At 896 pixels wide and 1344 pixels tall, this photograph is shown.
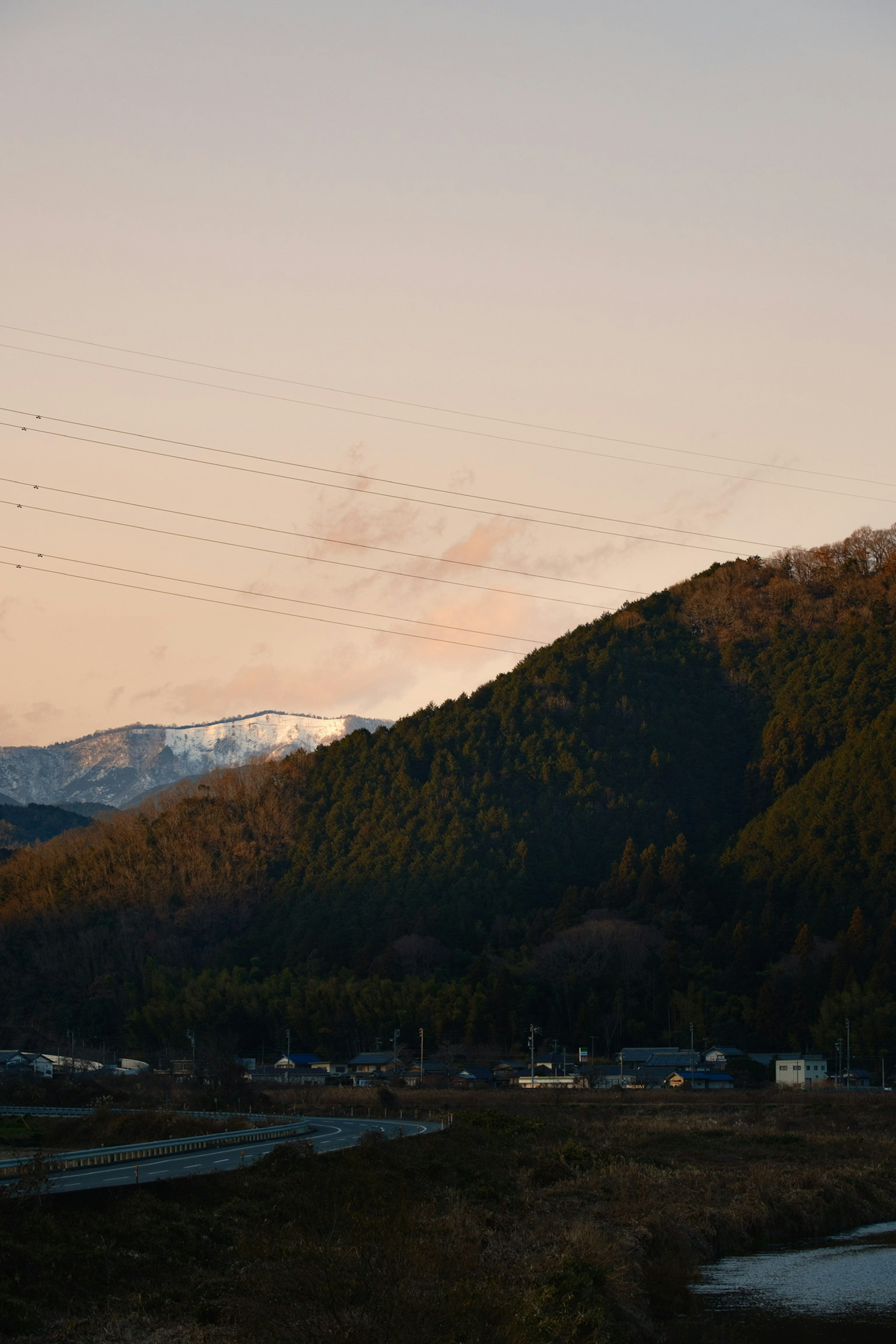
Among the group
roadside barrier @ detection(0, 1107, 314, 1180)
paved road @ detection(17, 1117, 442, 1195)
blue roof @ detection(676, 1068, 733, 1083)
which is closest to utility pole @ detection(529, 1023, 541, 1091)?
blue roof @ detection(676, 1068, 733, 1083)

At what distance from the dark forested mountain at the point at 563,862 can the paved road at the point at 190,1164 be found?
62004 mm

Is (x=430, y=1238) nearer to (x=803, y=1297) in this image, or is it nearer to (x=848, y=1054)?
(x=803, y=1297)

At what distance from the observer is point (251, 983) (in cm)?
12306

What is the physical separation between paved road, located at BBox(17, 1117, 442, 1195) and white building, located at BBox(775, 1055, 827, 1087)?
172 ft

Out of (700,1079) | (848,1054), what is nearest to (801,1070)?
(848,1054)

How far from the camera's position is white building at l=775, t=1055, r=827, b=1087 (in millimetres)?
96562

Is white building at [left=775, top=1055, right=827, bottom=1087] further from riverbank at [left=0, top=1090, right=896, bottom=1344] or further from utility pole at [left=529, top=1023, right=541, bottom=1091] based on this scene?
riverbank at [left=0, top=1090, right=896, bottom=1344]

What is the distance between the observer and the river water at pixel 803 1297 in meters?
27.6

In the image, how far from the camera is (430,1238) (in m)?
22.0

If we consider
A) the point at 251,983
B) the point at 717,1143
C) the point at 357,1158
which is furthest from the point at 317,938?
the point at 357,1158

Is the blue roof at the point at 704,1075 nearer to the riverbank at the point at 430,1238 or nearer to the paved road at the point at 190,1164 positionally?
the riverbank at the point at 430,1238

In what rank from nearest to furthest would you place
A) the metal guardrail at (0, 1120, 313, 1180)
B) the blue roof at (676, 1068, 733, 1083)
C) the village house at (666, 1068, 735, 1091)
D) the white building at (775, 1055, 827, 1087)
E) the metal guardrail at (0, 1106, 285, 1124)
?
the metal guardrail at (0, 1120, 313, 1180) → the metal guardrail at (0, 1106, 285, 1124) → the village house at (666, 1068, 735, 1091) → the blue roof at (676, 1068, 733, 1083) → the white building at (775, 1055, 827, 1087)

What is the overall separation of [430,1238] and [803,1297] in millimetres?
13414

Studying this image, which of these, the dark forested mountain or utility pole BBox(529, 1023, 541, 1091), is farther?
the dark forested mountain
